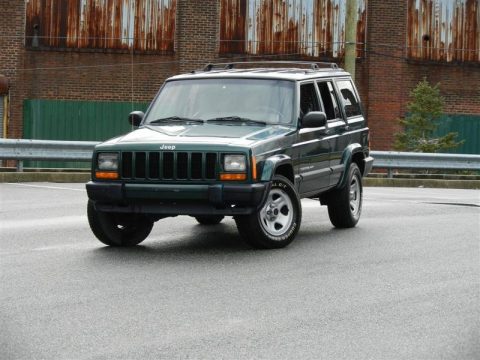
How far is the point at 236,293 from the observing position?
8.81 metres

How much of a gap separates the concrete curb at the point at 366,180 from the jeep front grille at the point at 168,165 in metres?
11.6

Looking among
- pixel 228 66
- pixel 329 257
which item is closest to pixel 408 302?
pixel 329 257

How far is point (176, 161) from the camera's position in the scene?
1091 cm

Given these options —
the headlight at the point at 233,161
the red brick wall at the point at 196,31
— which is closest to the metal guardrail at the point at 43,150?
the red brick wall at the point at 196,31

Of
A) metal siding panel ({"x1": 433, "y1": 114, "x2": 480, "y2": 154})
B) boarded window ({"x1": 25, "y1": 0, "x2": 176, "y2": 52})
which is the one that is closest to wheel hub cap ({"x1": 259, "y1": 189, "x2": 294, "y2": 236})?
boarded window ({"x1": 25, "y1": 0, "x2": 176, "y2": 52})

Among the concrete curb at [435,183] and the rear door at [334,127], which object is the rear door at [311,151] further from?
the concrete curb at [435,183]

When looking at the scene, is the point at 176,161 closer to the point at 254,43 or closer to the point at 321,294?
the point at 321,294

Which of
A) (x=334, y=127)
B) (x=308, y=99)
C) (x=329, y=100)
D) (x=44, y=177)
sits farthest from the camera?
(x=44, y=177)

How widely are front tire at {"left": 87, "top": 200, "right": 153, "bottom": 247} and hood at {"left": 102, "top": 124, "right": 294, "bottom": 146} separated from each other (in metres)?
0.75

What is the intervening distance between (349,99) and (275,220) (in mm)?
3170

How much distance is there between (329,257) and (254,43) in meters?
23.4

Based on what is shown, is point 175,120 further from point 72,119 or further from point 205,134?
point 72,119

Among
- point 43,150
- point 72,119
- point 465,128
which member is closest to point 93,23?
point 72,119

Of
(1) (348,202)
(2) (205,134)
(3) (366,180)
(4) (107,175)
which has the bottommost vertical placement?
(3) (366,180)
